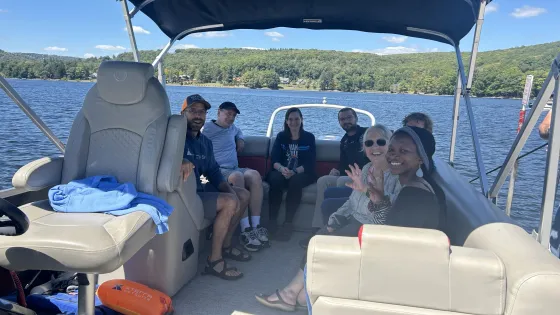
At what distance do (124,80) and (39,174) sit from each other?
70cm

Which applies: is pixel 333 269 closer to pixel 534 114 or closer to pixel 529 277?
pixel 529 277

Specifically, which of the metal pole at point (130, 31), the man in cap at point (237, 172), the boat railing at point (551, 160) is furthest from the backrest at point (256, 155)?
the boat railing at point (551, 160)

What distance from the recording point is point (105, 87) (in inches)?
107

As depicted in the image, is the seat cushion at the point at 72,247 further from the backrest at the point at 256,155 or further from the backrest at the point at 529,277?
the backrest at the point at 256,155

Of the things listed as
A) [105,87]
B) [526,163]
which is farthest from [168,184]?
[526,163]

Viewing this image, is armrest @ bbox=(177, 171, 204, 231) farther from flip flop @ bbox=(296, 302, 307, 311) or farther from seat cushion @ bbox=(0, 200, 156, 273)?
flip flop @ bbox=(296, 302, 307, 311)

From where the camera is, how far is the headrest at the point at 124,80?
105 inches

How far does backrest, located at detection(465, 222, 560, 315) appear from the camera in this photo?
140cm

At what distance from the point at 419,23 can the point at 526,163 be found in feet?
33.0

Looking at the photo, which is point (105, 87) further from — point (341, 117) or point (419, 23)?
point (419, 23)

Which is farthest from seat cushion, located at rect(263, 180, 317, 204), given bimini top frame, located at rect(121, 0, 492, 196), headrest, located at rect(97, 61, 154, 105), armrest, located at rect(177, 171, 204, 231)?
headrest, located at rect(97, 61, 154, 105)

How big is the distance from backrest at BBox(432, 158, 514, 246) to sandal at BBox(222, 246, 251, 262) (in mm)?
1413

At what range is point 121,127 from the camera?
9.03 ft

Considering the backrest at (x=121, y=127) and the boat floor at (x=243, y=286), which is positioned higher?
the backrest at (x=121, y=127)
